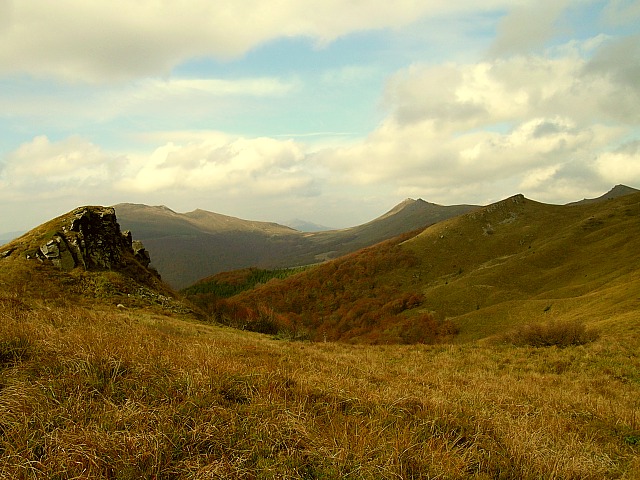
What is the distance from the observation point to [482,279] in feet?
190

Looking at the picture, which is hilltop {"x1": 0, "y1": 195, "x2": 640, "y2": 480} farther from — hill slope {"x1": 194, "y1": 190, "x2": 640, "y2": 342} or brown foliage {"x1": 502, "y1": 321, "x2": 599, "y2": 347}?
hill slope {"x1": 194, "y1": 190, "x2": 640, "y2": 342}

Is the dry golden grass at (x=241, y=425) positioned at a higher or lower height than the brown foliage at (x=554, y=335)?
higher

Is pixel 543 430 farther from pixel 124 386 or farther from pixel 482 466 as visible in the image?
pixel 124 386

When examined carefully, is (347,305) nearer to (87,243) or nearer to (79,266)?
(87,243)

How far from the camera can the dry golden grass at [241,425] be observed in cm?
403

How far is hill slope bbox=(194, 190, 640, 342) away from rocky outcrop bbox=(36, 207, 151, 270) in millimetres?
25213

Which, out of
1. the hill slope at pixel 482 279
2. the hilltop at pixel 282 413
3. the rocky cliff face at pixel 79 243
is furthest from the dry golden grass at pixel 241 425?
the rocky cliff face at pixel 79 243

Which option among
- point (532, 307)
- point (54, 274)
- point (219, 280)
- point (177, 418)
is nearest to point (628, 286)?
point (532, 307)

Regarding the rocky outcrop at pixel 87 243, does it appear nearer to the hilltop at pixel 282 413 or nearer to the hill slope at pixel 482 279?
the hilltop at pixel 282 413

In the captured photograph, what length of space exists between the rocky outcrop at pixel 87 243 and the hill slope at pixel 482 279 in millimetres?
25213

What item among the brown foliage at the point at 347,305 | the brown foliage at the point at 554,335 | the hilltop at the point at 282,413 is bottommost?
the brown foliage at the point at 347,305

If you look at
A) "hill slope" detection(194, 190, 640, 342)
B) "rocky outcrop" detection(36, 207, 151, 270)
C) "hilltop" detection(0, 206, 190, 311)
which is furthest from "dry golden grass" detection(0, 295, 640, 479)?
"rocky outcrop" detection(36, 207, 151, 270)

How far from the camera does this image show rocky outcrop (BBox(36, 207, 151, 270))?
29.9 metres

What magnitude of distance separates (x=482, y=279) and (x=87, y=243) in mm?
55687
